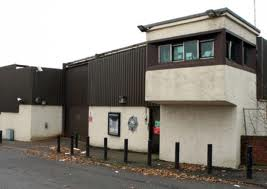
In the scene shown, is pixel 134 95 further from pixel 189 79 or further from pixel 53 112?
pixel 53 112

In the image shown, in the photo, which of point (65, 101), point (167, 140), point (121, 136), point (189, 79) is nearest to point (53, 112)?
point (65, 101)

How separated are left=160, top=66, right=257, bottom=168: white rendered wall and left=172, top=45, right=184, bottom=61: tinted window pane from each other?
1316mm

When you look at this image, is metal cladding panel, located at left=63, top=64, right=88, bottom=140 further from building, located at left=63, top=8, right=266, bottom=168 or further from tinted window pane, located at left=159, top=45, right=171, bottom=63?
tinted window pane, located at left=159, top=45, right=171, bottom=63

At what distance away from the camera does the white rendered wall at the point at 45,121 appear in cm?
2859

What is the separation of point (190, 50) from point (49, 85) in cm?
1563

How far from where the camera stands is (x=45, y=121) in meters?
29.1

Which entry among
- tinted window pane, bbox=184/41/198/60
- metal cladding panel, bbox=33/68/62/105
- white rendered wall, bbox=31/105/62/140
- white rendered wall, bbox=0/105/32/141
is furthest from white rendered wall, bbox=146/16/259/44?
white rendered wall, bbox=0/105/32/141

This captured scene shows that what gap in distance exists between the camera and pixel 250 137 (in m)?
15.8

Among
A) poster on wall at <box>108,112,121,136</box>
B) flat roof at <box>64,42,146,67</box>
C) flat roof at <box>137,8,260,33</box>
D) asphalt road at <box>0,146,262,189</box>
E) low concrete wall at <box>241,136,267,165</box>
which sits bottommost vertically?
asphalt road at <box>0,146,262,189</box>

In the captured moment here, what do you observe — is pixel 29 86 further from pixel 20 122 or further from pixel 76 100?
pixel 76 100

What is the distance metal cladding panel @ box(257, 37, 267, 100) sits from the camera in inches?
709

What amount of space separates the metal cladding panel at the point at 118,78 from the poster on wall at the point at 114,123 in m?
0.64

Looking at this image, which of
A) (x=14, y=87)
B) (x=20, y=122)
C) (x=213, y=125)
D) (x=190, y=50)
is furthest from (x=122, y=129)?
(x=14, y=87)

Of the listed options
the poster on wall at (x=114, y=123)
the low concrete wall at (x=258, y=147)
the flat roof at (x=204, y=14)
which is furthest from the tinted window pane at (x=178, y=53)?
the poster on wall at (x=114, y=123)
